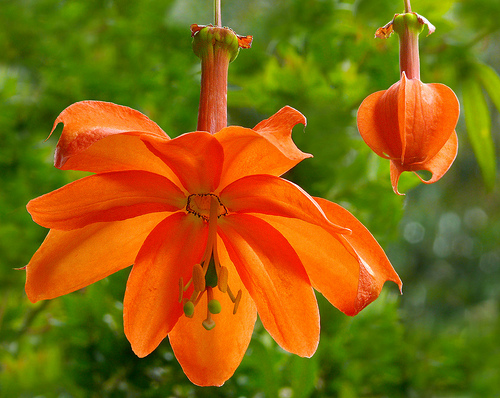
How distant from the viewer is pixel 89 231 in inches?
13.2

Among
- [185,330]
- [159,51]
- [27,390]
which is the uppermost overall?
[159,51]

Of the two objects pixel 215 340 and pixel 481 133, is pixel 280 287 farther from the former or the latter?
pixel 481 133

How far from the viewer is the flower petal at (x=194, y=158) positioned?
28 centimetres

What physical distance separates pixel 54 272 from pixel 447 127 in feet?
0.78

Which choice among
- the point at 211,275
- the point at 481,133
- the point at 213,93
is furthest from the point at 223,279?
the point at 481,133

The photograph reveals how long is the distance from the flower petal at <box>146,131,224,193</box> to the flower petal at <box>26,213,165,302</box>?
0.17 feet

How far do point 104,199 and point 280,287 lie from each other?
0.12m

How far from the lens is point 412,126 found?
30cm

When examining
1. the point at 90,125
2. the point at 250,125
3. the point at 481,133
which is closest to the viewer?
the point at 90,125

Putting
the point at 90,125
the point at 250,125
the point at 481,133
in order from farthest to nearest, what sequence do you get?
the point at 250,125 < the point at 481,133 < the point at 90,125

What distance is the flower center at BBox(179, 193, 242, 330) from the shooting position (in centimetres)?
33

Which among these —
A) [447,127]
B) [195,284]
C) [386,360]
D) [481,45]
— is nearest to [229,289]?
[195,284]

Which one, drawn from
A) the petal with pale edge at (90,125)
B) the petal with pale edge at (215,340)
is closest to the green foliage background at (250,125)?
the petal with pale edge at (215,340)

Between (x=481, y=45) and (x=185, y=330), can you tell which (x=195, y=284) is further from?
(x=481, y=45)
